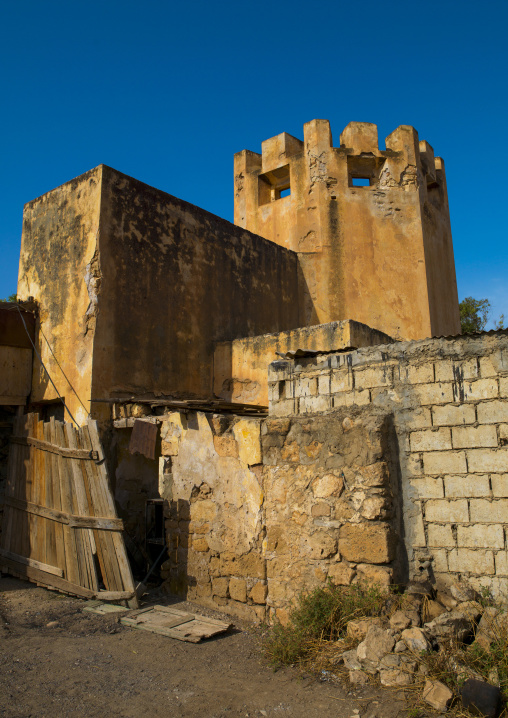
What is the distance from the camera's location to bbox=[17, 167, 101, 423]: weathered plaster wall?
783 cm

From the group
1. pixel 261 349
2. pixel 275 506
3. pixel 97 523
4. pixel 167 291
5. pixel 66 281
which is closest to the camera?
pixel 275 506

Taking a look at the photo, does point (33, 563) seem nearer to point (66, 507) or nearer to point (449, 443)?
point (66, 507)

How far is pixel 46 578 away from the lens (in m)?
6.27

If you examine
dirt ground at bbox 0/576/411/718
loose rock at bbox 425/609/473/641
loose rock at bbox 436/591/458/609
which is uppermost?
loose rock at bbox 436/591/458/609

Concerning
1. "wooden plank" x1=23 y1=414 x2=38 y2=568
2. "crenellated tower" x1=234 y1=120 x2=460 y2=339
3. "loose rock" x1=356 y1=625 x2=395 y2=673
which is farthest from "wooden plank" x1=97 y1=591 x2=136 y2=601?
"crenellated tower" x1=234 y1=120 x2=460 y2=339

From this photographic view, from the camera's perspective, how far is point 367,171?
40.3 ft

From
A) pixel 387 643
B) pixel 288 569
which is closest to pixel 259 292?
pixel 288 569

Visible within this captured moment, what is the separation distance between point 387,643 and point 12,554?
497cm

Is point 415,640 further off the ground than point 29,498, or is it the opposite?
point 29,498

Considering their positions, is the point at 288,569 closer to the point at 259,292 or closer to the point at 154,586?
the point at 154,586

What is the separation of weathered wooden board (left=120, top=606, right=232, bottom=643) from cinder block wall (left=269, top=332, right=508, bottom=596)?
1.98m

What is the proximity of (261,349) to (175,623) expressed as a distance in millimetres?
4869

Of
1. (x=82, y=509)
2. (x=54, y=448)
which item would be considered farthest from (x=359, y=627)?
(x=54, y=448)

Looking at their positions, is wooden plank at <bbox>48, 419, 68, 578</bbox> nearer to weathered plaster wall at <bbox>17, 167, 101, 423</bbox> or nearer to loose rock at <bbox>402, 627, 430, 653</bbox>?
weathered plaster wall at <bbox>17, 167, 101, 423</bbox>
